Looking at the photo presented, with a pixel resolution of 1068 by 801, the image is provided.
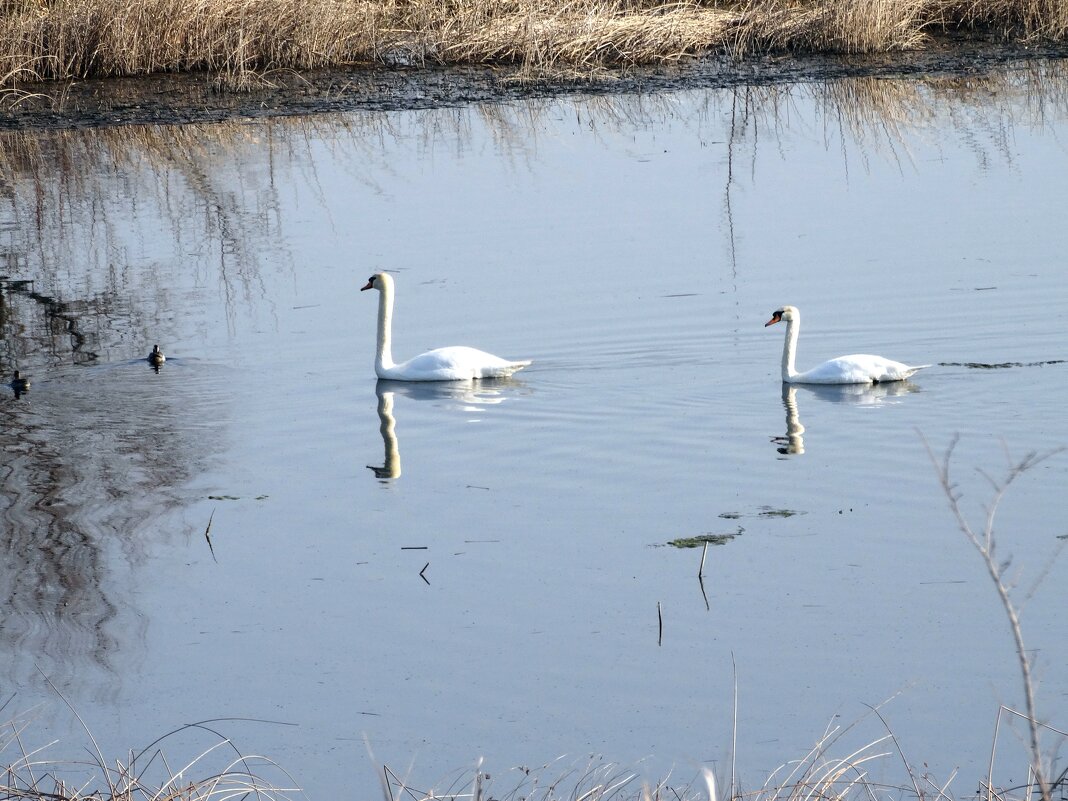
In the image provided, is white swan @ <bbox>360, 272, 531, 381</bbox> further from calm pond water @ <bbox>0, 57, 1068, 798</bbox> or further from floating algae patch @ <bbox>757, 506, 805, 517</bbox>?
floating algae patch @ <bbox>757, 506, 805, 517</bbox>

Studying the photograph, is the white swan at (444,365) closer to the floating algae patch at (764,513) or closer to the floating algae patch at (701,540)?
the floating algae patch at (764,513)

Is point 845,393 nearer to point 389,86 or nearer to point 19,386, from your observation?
point 19,386

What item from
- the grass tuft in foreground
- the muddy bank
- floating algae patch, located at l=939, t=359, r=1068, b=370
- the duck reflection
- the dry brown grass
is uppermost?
the dry brown grass

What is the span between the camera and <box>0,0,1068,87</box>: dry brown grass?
61.9 ft

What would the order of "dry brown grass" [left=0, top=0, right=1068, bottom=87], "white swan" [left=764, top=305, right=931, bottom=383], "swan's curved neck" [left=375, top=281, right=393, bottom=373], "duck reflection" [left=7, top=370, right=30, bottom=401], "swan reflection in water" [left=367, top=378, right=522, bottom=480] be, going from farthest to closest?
"dry brown grass" [left=0, top=0, right=1068, bottom=87], "swan's curved neck" [left=375, top=281, right=393, bottom=373], "duck reflection" [left=7, top=370, right=30, bottom=401], "swan reflection in water" [left=367, top=378, right=522, bottom=480], "white swan" [left=764, top=305, right=931, bottom=383]

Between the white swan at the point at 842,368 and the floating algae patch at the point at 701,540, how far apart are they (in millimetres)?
2456

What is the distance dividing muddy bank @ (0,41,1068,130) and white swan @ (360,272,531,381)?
9.09 metres

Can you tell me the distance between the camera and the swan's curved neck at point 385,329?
9.35m

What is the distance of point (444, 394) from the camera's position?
29.8ft

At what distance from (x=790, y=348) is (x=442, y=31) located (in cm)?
1171

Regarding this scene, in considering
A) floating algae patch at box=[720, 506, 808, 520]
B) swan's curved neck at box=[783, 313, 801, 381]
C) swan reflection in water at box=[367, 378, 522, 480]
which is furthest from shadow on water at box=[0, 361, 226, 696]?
swan's curved neck at box=[783, 313, 801, 381]

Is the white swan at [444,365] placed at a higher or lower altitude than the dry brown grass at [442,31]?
lower

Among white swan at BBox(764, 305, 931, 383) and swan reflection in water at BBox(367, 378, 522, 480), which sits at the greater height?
white swan at BBox(764, 305, 931, 383)

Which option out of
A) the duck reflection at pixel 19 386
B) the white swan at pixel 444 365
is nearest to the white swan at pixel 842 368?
the white swan at pixel 444 365
